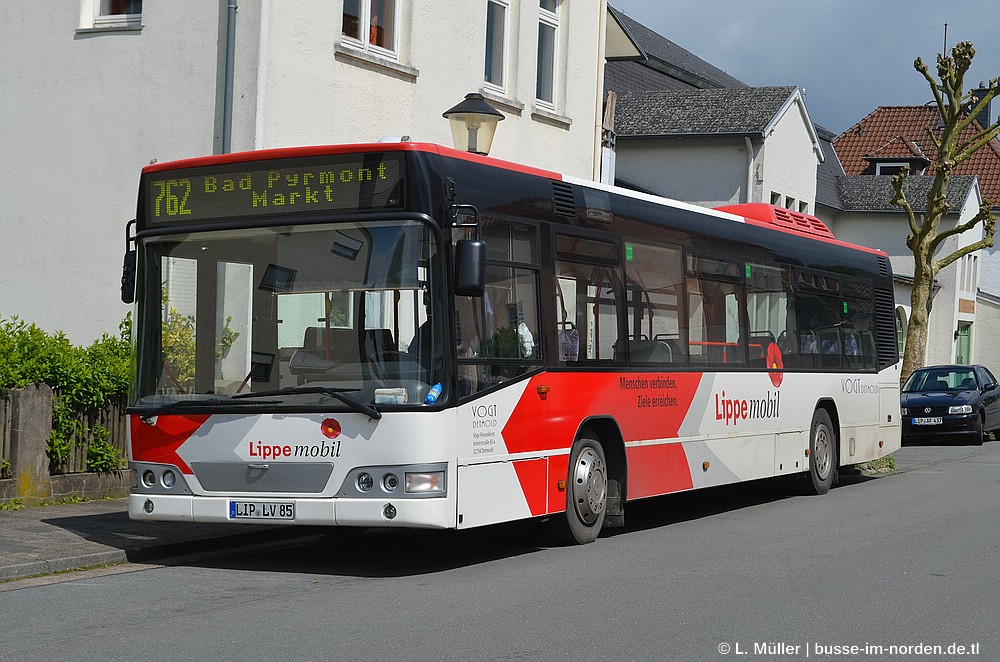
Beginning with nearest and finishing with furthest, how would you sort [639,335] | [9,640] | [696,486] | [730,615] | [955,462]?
[9,640] → [730,615] → [639,335] → [696,486] → [955,462]

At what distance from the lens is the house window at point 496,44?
2100 cm

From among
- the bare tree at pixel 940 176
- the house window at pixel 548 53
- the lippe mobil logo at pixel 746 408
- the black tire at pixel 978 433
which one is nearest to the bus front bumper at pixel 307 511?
the lippe mobil logo at pixel 746 408

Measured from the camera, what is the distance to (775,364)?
15.3m

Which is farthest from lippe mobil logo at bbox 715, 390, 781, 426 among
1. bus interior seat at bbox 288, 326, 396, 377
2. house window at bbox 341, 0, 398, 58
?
house window at bbox 341, 0, 398, 58

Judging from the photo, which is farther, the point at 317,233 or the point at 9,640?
the point at 317,233

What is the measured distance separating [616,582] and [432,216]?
9.09 ft

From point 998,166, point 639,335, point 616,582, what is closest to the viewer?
point 616,582

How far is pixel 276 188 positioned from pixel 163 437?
78.5 inches

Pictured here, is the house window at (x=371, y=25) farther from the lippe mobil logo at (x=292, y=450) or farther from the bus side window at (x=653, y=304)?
the lippe mobil logo at (x=292, y=450)

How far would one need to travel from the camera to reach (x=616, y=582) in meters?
9.41

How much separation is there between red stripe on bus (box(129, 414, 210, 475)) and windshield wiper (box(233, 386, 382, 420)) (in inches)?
17.5

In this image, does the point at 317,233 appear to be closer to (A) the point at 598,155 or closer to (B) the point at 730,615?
(B) the point at 730,615

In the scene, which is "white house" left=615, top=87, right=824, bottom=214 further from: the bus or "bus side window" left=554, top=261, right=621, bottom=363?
"bus side window" left=554, top=261, right=621, bottom=363

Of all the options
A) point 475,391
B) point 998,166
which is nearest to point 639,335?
point 475,391
